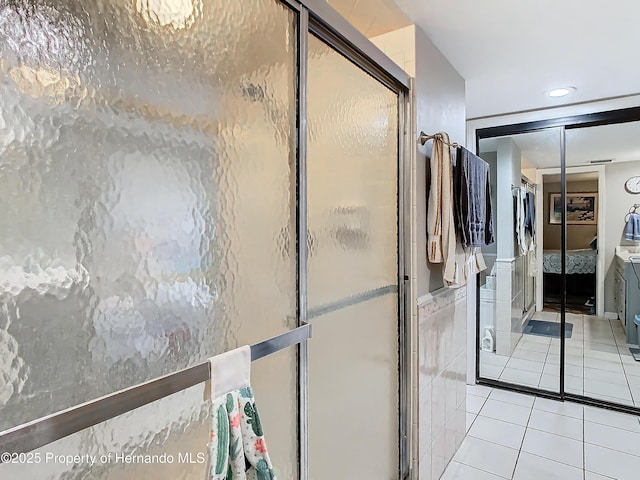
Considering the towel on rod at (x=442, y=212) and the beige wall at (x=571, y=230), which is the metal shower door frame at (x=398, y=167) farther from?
the beige wall at (x=571, y=230)

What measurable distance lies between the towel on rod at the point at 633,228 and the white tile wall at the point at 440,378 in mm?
1627

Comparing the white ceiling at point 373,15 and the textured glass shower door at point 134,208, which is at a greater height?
the white ceiling at point 373,15

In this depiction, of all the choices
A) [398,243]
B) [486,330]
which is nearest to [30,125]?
[398,243]

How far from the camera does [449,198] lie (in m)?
1.82

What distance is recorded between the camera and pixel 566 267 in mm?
3119

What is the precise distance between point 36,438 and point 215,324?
36 centimetres

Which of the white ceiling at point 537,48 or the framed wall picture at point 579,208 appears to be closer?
the white ceiling at point 537,48

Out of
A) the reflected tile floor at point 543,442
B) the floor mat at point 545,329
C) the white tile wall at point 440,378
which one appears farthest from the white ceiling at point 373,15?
the floor mat at point 545,329

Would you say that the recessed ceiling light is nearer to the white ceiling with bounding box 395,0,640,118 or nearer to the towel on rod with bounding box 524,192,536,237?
the white ceiling with bounding box 395,0,640,118

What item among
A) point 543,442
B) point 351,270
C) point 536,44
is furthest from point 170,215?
point 543,442

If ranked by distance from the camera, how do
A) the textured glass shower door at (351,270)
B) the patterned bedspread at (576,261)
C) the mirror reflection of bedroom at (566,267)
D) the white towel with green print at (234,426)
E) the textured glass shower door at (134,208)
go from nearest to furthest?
the textured glass shower door at (134,208) → the white towel with green print at (234,426) → the textured glass shower door at (351,270) → the mirror reflection of bedroom at (566,267) → the patterned bedspread at (576,261)

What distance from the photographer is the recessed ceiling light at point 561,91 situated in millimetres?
2613

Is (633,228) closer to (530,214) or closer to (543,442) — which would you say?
(530,214)

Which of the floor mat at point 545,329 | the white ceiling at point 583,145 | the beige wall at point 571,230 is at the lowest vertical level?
the floor mat at point 545,329
